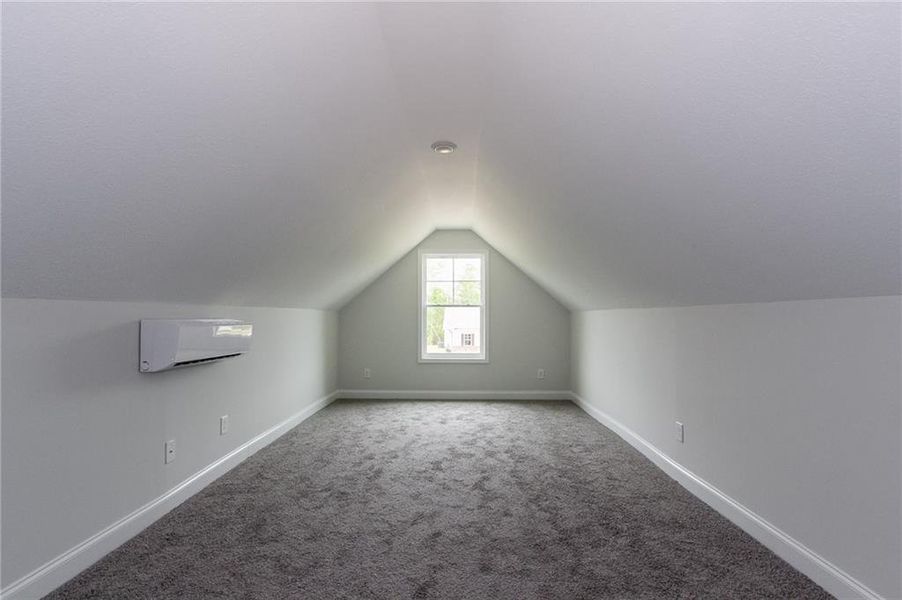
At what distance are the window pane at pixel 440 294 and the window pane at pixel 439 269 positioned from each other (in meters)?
0.10

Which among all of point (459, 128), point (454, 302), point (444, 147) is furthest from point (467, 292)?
point (459, 128)

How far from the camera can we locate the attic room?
1381 mm

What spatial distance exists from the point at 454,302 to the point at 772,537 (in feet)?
15.8

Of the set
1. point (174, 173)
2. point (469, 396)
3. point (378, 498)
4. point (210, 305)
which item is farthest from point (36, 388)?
point (469, 396)

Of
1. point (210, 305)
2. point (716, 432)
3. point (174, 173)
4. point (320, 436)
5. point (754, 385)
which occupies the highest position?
point (174, 173)

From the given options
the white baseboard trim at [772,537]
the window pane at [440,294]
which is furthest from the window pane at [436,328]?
the white baseboard trim at [772,537]

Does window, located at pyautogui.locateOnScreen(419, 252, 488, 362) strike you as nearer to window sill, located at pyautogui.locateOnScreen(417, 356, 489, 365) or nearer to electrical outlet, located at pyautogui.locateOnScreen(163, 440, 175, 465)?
window sill, located at pyautogui.locateOnScreen(417, 356, 489, 365)

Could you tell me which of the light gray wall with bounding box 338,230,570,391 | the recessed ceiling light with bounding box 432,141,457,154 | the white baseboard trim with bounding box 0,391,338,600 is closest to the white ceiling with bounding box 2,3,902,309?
the recessed ceiling light with bounding box 432,141,457,154

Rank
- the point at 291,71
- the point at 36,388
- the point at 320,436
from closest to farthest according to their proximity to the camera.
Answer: the point at 291,71 < the point at 36,388 < the point at 320,436

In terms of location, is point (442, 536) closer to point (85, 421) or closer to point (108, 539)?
point (108, 539)

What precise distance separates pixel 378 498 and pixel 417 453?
1.02 metres

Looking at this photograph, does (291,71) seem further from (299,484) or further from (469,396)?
(469,396)

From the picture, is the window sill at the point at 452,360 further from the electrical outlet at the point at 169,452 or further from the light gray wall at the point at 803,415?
the electrical outlet at the point at 169,452

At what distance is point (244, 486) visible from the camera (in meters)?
3.24
